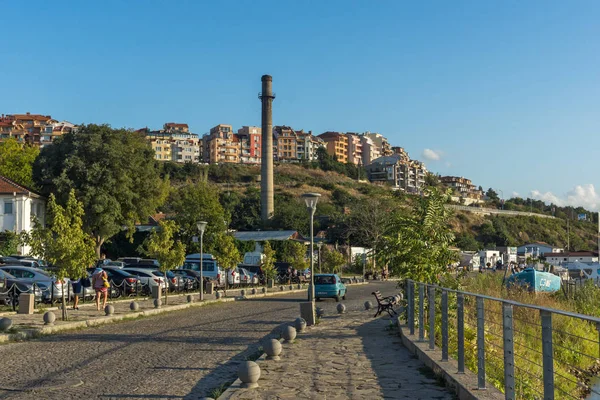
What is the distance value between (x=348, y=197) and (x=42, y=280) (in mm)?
107900

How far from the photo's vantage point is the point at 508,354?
26.6 feet

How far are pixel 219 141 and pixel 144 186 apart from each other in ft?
403

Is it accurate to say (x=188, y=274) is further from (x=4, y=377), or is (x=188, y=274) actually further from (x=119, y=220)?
(x=4, y=377)

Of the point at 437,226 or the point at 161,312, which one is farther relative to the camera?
the point at 161,312

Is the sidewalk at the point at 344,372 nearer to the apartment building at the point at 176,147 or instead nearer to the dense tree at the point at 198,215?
the dense tree at the point at 198,215

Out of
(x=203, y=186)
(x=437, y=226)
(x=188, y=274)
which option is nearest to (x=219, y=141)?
(x=203, y=186)

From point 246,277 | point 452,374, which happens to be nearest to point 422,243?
point 452,374

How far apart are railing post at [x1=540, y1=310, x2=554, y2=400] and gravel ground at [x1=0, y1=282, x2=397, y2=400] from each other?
5329 millimetres

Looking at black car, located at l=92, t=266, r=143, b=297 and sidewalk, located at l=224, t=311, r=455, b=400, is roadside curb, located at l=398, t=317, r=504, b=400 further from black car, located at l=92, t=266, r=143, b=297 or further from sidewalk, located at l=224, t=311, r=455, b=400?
black car, located at l=92, t=266, r=143, b=297

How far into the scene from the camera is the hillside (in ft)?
425

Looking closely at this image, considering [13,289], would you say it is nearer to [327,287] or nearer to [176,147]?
[327,287]

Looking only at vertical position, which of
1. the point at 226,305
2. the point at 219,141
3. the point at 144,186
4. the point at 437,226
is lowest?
the point at 226,305

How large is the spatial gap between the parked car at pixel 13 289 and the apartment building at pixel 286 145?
6434 inches

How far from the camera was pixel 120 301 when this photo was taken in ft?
96.4
